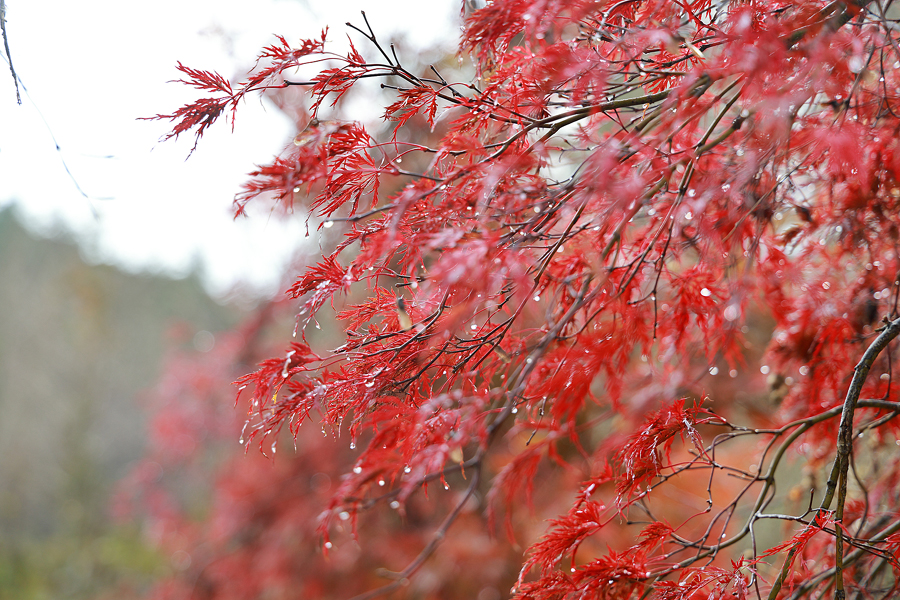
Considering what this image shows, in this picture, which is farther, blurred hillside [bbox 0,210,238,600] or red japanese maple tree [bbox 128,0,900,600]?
blurred hillside [bbox 0,210,238,600]

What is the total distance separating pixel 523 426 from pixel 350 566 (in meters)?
1.35

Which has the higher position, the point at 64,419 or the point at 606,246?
the point at 64,419

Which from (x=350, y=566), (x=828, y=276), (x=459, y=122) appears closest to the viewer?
(x=459, y=122)

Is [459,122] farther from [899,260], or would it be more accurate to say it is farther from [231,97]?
[899,260]

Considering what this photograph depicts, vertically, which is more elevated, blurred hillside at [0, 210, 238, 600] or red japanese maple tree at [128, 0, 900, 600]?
blurred hillside at [0, 210, 238, 600]

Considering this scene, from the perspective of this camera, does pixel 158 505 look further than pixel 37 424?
No

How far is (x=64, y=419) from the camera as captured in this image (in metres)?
6.47

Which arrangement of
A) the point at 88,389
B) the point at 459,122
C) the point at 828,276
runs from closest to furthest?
the point at 459,122
the point at 828,276
the point at 88,389

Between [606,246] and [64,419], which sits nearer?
[606,246]

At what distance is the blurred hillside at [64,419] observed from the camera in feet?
18.7

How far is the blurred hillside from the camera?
5711mm

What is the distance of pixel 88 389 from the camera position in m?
6.40

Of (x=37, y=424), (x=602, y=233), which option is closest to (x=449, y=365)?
(x=602, y=233)

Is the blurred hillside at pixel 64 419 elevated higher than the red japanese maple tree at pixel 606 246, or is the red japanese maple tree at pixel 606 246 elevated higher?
the blurred hillside at pixel 64 419
